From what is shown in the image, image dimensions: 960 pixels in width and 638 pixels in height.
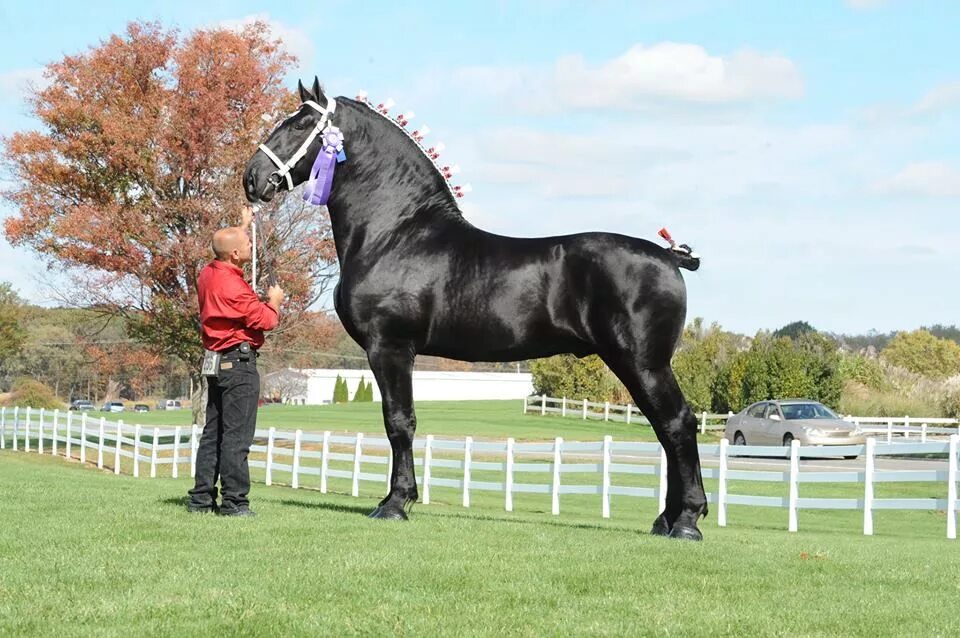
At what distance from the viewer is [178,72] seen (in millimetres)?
28594

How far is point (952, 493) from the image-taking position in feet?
47.0

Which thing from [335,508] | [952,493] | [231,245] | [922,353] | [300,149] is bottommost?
[952,493]

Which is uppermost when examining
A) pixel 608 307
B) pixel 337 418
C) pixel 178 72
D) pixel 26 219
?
pixel 178 72

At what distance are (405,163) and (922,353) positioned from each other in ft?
365

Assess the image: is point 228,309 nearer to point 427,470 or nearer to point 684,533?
point 684,533

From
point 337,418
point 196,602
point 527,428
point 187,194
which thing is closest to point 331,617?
point 196,602

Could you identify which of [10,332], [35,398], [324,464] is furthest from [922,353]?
[324,464]

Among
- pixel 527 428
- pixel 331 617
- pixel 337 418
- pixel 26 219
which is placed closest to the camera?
pixel 331 617

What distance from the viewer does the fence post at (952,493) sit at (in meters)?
14.1

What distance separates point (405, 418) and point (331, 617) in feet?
11.0

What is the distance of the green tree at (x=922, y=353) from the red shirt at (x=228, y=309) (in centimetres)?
10547

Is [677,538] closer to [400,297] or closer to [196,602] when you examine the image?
[400,297]

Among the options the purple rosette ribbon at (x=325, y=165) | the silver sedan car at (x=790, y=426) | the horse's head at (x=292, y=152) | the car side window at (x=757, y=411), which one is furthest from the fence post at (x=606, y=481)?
the car side window at (x=757, y=411)

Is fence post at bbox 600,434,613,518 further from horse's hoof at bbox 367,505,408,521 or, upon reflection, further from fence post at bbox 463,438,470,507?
horse's hoof at bbox 367,505,408,521
